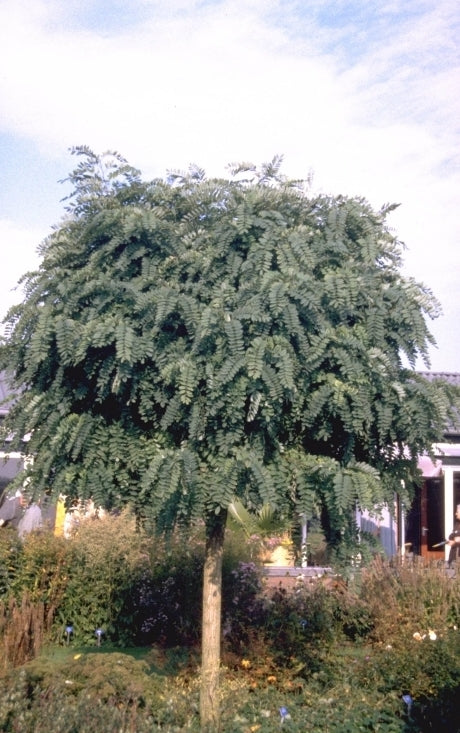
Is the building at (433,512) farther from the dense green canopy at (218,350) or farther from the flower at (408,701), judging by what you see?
the dense green canopy at (218,350)

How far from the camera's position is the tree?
203 inches

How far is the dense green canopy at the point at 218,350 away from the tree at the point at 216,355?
0.5 inches

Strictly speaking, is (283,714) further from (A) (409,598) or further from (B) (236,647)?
(A) (409,598)

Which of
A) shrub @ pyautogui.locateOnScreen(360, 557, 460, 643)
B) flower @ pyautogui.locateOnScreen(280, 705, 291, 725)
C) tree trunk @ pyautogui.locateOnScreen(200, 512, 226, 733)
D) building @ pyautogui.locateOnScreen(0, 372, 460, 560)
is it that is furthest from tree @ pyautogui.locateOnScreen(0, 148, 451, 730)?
building @ pyautogui.locateOnScreen(0, 372, 460, 560)

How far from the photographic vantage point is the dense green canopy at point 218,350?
5.14m

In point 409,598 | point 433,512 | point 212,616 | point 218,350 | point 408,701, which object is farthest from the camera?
point 433,512

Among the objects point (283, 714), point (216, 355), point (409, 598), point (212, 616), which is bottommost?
point (283, 714)

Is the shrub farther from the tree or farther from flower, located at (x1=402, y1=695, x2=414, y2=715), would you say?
the tree

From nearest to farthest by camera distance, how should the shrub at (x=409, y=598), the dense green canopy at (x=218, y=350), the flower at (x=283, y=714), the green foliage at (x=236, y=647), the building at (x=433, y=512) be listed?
the dense green canopy at (x=218, y=350) → the green foliage at (x=236, y=647) → the flower at (x=283, y=714) → the shrub at (x=409, y=598) → the building at (x=433, y=512)

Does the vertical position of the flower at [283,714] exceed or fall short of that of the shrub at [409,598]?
it falls short

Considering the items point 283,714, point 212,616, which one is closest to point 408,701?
point 283,714

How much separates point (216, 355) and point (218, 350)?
0.04 metres

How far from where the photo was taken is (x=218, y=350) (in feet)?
16.8

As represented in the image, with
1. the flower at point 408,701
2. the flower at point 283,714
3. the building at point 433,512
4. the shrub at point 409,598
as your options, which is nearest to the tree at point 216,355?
the flower at point 283,714
